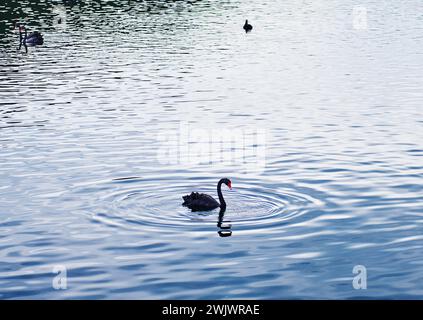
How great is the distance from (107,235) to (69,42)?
60.7 metres

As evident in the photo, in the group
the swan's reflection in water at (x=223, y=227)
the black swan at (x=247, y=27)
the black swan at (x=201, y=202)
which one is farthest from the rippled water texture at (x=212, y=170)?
the black swan at (x=247, y=27)

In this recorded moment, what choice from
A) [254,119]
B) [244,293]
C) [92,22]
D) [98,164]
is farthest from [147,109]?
[92,22]

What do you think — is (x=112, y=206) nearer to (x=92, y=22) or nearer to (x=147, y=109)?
(x=147, y=109)

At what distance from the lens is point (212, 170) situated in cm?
→ 3675

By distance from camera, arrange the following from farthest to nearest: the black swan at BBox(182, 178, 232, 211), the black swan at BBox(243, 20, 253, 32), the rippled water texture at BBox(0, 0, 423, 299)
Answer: the black swan at BBox(243, 20, 253, 32), the black swan at BBox(182, 178, 232, 211), the rippled water texture at BBox(0, 0, 423, 299)

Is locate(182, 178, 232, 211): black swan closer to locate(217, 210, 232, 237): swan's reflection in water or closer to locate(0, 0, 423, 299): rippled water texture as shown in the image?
locate(0, 0, 423, 299): rippled water texture

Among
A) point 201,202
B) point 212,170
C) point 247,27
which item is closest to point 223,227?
point 201,202

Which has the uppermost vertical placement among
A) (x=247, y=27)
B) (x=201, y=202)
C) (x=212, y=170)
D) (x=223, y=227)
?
(x=247, y=27)

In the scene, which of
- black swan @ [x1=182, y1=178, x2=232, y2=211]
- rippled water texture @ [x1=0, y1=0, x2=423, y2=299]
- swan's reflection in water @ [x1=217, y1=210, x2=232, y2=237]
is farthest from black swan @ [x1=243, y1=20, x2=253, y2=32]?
swan's reflection in water @ [x1=217, y1=210, x2=232, y2=237]

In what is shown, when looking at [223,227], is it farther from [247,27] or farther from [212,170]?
[247,27]

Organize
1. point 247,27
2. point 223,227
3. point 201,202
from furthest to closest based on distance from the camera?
point 247,27, point 201,202, point 223,227

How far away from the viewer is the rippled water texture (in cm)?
2483

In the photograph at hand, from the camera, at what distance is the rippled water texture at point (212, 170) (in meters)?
24.8

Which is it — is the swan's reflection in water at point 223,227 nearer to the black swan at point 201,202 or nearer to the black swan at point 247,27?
the black swan at point 201,202
